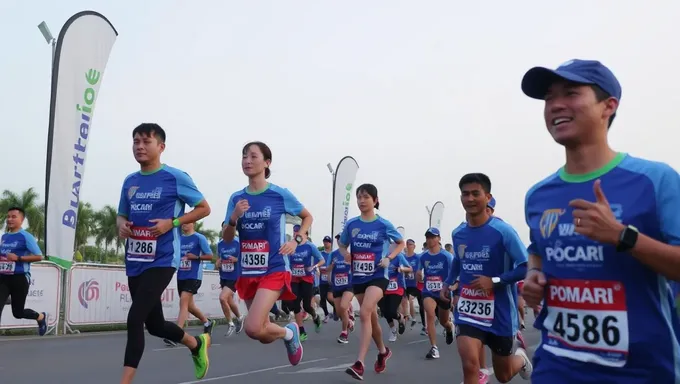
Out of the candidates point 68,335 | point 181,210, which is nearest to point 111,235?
point 68,335

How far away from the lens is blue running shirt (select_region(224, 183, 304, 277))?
7.70 m

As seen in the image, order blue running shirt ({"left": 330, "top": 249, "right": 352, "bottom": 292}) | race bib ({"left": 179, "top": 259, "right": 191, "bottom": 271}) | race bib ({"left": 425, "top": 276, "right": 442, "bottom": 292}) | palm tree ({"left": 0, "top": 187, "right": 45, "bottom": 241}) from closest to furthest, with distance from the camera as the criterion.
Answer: race bib ({"left": 425, "top": 276, "right": 442, "bottom": 292}) < race bib ({"left": 179, "top": 259, "right": 191, "bottom": 271}) < blue running shirt ({"left": 330, "top": 249, "right": 352, "bottom": 292}) < palm tree ({"left": 0, "top": 187, "right": 45, "bottom": 241})

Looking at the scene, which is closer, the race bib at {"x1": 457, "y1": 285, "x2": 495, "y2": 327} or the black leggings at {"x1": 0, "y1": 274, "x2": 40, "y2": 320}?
the race bib at {"x1": 457, "y1": 285, "x2": 495, "y2": 327}

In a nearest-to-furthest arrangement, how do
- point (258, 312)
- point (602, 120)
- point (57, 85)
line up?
point (602, 120), point (258, 312), point (57, 85)

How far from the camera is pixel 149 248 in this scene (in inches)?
271

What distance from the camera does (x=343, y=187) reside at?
30406 millimetres

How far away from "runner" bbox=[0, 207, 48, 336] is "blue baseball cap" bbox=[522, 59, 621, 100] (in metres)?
11.0

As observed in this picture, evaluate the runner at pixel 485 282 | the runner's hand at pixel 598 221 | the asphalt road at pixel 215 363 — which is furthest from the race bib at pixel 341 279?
the runner's hand at pixel 598 221

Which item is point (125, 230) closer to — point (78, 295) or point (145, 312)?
point (145, 312)

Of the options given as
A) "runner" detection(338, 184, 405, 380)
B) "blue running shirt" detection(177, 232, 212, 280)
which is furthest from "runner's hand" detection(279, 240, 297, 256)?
"blue running shirt" detection(177, 232, 212, 280)

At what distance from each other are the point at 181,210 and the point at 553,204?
4.91 m

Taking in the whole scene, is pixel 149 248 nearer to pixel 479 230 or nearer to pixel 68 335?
pixel 479 230

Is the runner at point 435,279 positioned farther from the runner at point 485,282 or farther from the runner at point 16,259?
the runner at point 16,259

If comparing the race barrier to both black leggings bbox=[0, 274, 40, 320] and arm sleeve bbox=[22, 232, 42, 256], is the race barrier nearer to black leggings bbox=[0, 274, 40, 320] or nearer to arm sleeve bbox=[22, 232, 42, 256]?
black leggings bbox=[0, 274, 40, 320]
